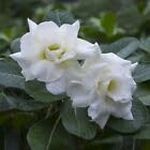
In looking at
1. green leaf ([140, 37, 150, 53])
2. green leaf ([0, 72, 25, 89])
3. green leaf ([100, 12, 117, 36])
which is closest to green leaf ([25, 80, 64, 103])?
green leaf ([0, 72, 25, 89])

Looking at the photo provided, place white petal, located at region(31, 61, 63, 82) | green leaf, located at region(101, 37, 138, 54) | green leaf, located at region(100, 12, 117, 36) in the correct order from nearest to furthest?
1. white petal, located at region(31, 61, 63, 82)
2. green leaf, located at region(101, 37, 138, 54)
3. green leaf, located at region(100, 12, 117, 36)

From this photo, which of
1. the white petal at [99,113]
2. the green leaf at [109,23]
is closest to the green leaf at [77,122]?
the white petal at [99,113]

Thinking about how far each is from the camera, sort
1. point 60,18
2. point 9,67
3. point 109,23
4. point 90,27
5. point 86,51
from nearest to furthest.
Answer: point 86,51, point 9,67, point 60,18, point 90,27, point 109,23

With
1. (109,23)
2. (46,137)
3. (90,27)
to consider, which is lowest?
(109,23)

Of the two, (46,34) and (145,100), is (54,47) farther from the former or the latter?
(145,100)

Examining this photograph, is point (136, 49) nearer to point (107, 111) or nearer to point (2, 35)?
point (107, 111)

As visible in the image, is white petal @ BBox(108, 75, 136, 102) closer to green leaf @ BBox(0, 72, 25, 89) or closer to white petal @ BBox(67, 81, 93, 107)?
white petal @ BBox(67, 81, 93, 107)

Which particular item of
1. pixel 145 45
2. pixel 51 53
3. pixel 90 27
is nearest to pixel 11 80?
pixel 51 53
